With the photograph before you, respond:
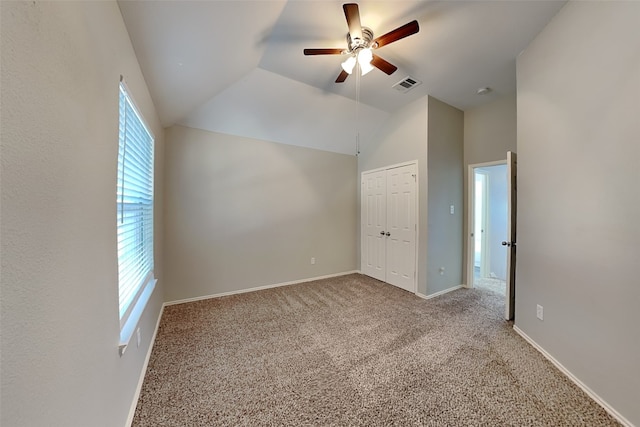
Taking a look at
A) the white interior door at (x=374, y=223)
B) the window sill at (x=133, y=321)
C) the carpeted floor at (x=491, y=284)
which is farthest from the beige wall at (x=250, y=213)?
the carpeted floor at (x=491, y=284)

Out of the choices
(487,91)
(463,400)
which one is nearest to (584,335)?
(463,400)

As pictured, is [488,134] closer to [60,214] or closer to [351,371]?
[351,371]

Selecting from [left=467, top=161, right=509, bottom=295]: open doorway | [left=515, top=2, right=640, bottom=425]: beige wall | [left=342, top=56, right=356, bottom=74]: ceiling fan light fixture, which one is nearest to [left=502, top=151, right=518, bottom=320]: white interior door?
[left=515, top=2, right=640, bottom=425]: beige wall

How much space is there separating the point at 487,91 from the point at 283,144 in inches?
118

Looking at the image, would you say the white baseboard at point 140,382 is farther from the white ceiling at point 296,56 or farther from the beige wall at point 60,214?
the white ceiling at point 296,56

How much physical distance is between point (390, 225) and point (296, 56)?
2797 mm

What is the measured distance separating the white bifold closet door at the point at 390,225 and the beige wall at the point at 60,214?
134 inches

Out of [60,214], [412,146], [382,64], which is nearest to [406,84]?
[412,146]

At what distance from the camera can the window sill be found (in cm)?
132

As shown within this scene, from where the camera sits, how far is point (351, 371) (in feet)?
6.08

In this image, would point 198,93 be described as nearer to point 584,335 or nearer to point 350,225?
point 350,225

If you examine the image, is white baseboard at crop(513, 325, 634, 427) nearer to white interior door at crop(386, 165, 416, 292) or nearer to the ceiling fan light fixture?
white interior door at crop(386, 165, 416, 292)

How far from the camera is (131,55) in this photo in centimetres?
153

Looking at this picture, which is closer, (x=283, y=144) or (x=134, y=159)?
(x=134, y=159)
